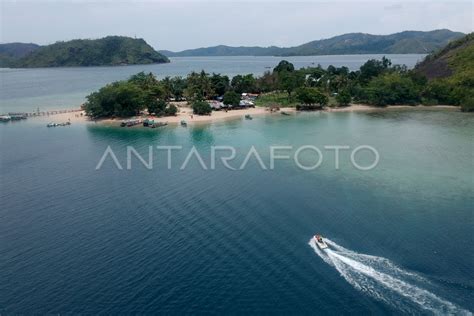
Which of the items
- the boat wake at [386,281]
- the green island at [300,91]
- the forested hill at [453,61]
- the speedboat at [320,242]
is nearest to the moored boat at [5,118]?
the green island at [300,91]

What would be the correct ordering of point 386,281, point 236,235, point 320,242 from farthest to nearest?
point 236,235 → point 320,242 → point 386,281

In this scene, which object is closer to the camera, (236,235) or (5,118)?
(236,235)

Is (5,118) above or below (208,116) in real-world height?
above

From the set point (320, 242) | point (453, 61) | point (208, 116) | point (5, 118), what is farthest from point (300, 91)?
point (320, 242)

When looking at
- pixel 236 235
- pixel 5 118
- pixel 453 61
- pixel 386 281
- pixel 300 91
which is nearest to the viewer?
pixel 386 281

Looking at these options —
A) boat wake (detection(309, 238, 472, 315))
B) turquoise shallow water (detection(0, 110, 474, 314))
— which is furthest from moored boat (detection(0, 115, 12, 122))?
boat wake (detection(309, 238, 472, 315))

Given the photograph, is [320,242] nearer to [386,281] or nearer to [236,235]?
[386,281]
